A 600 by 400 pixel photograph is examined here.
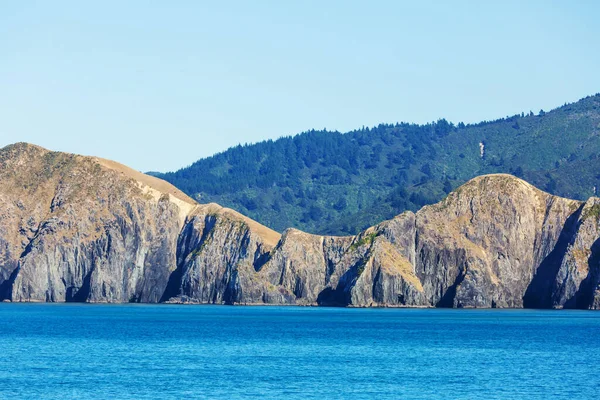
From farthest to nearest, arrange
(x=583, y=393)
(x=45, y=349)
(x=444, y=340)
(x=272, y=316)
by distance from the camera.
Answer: (x=272, y=316)
(x=444, y=340)
(x=45, y=349)
(x=583, y=393)

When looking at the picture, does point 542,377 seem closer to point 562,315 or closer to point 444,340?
point 444,340

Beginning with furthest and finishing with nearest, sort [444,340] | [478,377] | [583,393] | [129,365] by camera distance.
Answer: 1. [444,340]
2. [129,365]
3. [478,377]
4. [583,393]

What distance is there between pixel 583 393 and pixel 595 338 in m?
53.8

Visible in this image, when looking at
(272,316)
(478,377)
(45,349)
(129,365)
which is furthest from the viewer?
(272,316)

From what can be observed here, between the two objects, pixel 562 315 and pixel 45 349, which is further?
pixel 562 315

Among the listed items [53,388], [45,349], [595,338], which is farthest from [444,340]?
[53,388]

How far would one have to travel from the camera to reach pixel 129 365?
9769 centimetres

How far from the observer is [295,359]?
106625mm

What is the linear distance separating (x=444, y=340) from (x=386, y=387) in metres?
46.6

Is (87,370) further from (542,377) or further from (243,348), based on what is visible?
(542,377)

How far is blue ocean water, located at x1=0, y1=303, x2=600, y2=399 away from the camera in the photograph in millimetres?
82750

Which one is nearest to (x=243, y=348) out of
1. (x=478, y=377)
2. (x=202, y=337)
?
(x=202, y=337)

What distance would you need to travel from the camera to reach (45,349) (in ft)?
369

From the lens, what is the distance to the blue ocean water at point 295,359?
82.8 meters
